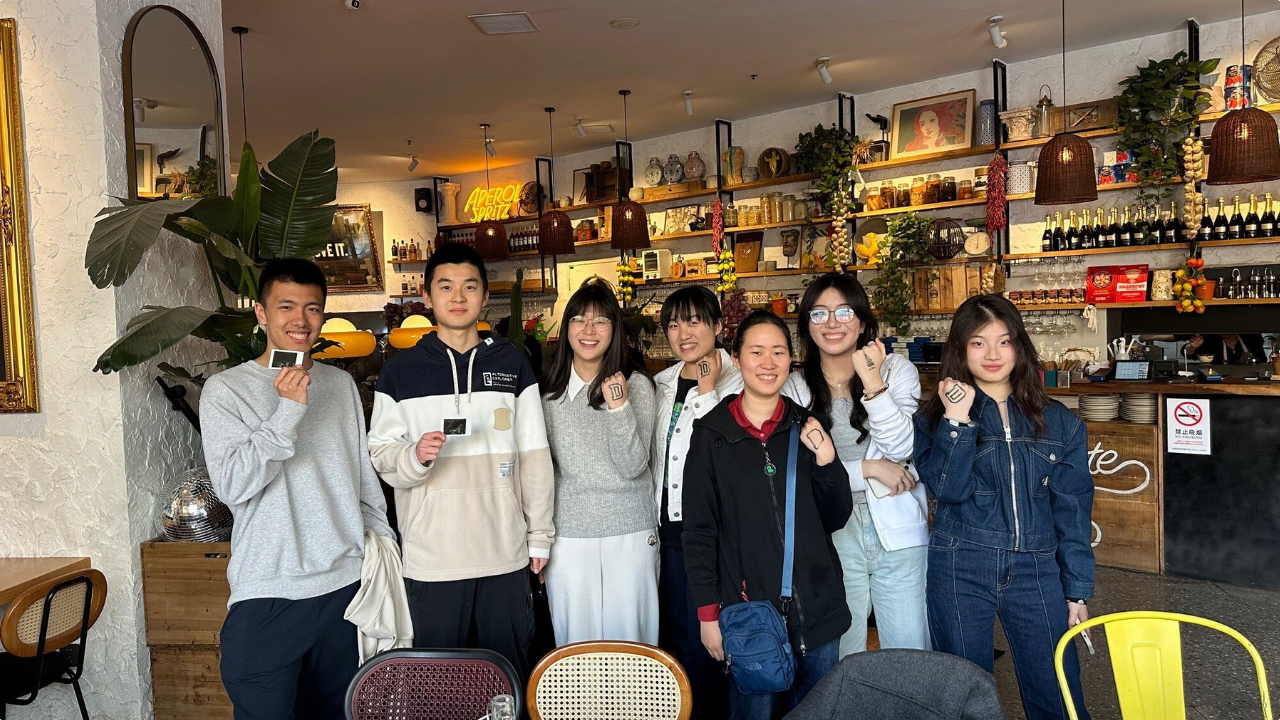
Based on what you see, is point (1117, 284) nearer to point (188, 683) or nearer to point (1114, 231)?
point (1114, 231)

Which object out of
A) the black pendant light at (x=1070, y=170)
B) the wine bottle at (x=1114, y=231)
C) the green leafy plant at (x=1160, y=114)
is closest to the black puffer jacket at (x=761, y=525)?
the black pendant light at (x=1070, y=170)

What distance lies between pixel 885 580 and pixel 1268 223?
496cm

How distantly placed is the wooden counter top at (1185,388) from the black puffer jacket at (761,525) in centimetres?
343

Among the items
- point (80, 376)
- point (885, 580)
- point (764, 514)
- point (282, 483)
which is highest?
point (80, 376)

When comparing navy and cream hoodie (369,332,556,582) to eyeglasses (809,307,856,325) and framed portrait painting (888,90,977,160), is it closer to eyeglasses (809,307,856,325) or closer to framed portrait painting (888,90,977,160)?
eyeglasses (809,307,856,325)

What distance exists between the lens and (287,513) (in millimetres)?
2268

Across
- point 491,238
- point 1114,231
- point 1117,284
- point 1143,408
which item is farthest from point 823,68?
point 491,238

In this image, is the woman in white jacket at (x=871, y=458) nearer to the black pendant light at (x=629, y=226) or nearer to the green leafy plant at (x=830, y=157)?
the green leafy plant at (x=830, y=157)

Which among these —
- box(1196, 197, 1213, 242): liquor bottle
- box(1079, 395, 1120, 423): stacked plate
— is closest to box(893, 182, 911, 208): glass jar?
box(1196, 197, 1213, 242): liquor bottle

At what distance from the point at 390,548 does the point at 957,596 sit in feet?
5.46

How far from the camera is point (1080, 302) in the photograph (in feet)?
20.7

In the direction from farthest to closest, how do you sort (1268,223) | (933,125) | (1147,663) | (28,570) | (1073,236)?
1. (933,125)
2. (1073,236)
3. (1268,223)
4. (28,570)
5. (1147,663)

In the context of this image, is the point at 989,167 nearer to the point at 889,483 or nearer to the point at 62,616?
the point at 889,483

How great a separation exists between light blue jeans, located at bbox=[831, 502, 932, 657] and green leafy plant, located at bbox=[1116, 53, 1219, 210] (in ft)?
15.4
